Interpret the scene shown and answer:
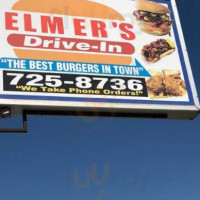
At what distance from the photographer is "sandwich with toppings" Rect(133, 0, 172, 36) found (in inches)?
323

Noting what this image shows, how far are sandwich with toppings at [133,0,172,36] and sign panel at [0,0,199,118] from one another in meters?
0.02

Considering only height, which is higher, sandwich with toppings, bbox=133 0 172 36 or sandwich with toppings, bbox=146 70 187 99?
sandwich with toppings, bbox=133 0 172 36

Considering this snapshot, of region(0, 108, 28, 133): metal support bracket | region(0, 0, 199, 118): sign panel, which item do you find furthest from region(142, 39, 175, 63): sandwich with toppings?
region(0, 108, 28, 133): metal support bracket

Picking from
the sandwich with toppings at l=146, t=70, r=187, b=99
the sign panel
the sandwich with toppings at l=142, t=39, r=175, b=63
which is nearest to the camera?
the sign panel

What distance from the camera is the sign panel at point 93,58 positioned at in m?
6.95

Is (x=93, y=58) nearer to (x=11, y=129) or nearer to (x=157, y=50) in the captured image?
(x=157, y=50)

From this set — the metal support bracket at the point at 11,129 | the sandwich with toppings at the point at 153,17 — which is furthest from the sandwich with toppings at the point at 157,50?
the metal support bracket at the point at 11,129

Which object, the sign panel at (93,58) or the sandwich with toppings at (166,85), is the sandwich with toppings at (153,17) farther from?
the sandwich with toppings at (166,85)

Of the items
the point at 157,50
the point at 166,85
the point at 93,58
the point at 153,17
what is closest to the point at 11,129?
the point at 93,58

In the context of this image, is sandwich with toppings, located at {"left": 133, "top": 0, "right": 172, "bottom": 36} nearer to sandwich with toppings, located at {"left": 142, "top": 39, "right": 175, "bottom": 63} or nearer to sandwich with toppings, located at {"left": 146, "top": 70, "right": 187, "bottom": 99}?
sandwich with toppings, located at {"left": 142, "top": 39, "right": 175, "bottom": 63}

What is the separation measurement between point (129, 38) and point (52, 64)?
1.40 metres

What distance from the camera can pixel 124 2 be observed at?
8.41 m

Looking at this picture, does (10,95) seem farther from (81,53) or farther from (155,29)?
(155,29)

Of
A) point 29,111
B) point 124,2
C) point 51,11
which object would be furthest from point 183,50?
point 29,111
